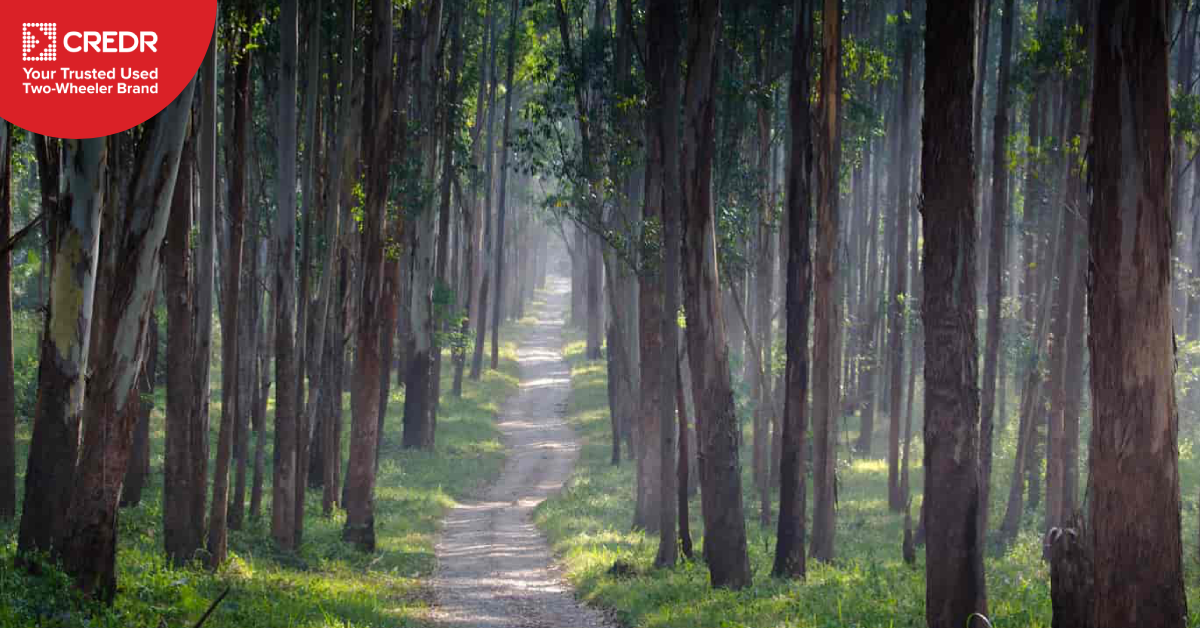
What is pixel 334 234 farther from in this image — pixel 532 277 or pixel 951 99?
pixel 532 277

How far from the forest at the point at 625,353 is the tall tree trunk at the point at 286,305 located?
0.17ft

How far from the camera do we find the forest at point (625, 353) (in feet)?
23.2

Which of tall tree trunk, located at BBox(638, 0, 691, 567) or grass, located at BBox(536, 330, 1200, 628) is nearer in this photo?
grass, located at BBox(536, 330, 1200, 628)

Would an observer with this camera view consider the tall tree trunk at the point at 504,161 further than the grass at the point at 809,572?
Yes

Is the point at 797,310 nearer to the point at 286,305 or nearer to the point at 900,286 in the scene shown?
the point at 286,305

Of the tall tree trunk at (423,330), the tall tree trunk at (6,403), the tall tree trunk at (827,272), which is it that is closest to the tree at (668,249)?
the tall tree trunk at (827,272)

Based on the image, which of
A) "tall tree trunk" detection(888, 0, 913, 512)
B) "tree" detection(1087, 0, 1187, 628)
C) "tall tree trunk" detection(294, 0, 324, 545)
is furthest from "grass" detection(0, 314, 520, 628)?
"tall tree trunk" detection(888, 0, 913, 512)

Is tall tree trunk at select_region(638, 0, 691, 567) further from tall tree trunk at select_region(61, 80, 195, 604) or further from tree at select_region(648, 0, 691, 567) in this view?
tall tree trunk at select_region(61, 80, 195, 604)

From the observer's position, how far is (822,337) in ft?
48.9

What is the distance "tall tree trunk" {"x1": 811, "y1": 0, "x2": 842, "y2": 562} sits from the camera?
14.3 m

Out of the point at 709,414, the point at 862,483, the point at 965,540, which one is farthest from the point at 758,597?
the point at 862,483

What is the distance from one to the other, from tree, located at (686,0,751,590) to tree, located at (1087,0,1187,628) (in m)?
5.49

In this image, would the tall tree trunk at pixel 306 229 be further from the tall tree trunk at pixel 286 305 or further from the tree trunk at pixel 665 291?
the tree trunk at pixel 665 291

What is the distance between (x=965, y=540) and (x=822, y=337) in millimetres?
6691
